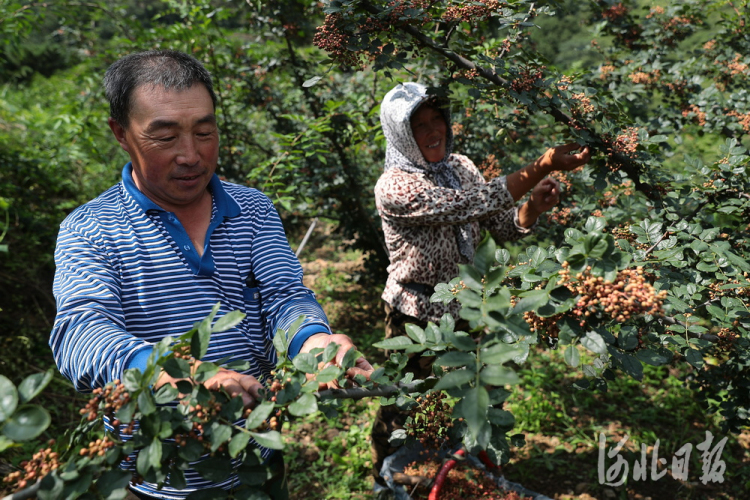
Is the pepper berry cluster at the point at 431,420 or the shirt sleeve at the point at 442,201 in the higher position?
the shirt sleeve at the point at 442,201

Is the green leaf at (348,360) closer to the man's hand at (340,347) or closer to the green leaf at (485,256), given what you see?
the man's hand at (340,347)

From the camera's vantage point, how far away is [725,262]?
A: 59.4 inches

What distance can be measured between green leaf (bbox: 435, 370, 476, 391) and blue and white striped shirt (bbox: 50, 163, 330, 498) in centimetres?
65

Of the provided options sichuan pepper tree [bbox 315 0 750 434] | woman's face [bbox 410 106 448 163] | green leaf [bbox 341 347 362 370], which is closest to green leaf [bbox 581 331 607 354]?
sichuan pepper tree [bbox 315 0 750 434]

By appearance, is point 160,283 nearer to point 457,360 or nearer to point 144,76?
point 144,76

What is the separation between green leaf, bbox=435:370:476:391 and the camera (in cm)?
80

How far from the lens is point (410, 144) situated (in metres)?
2.40

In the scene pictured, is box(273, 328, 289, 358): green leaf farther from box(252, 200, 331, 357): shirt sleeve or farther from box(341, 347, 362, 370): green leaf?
box(252, 200, 331, 357): shirt sleeve

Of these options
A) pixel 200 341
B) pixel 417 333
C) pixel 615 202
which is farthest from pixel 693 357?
pixel 615 202

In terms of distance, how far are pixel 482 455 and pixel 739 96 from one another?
7.19 feet

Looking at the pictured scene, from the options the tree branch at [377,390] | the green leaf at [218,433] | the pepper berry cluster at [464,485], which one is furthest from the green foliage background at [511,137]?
the pepper berry cluster at [464,485]

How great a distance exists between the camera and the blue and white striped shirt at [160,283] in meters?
1.17

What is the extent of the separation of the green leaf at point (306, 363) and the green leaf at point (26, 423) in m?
0.42

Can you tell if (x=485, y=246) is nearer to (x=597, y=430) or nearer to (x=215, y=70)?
(x=597, y=430)
